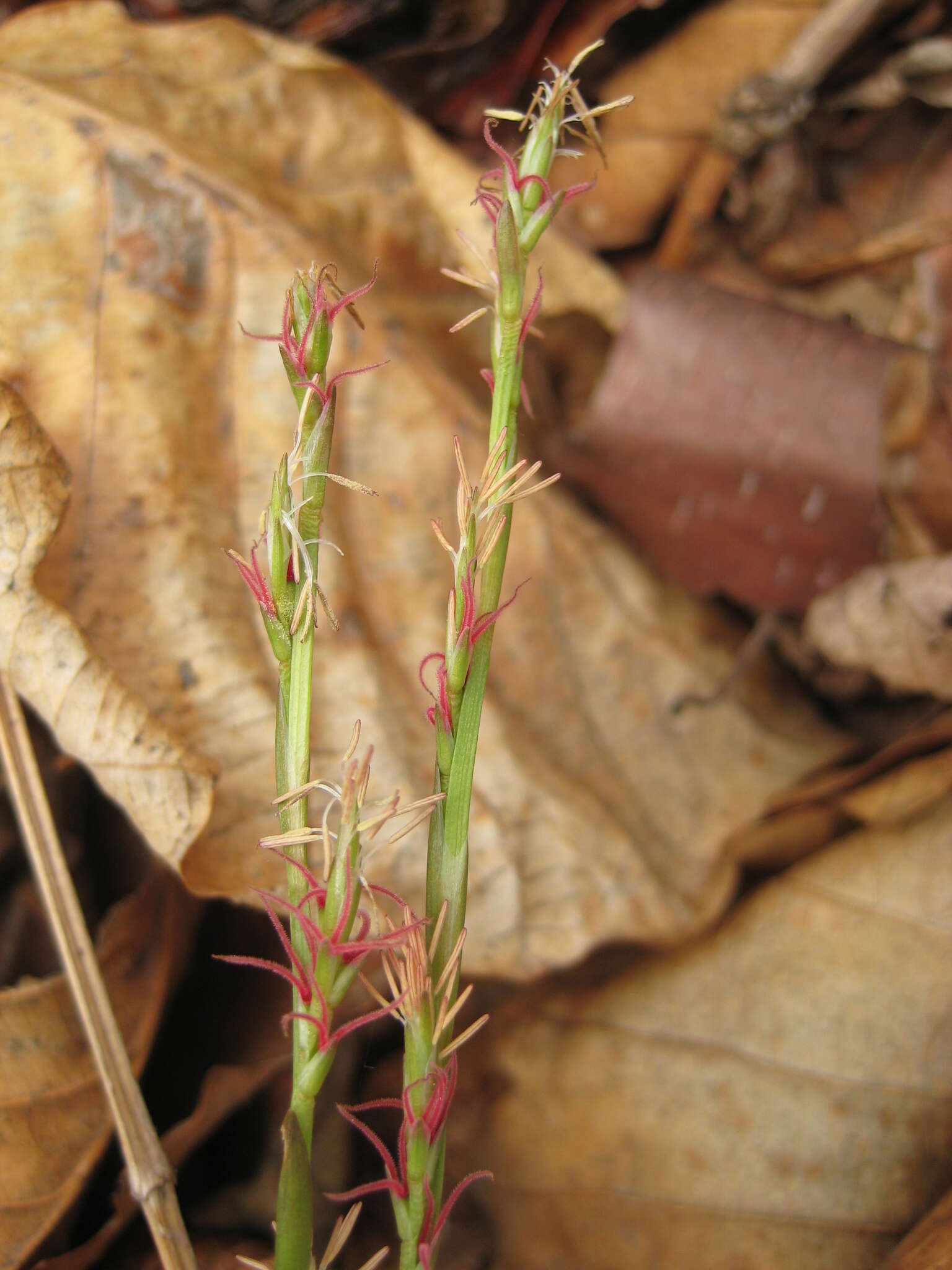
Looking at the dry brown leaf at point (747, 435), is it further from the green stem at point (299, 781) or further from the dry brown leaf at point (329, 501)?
the green stem at point (299, 781)

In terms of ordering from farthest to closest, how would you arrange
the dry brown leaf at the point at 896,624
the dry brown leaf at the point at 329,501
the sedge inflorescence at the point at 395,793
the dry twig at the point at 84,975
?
the dry brown leaf at the point at 896,624
the dry brown leaf at the point at 329,501
the dry twig at the point at 84,975
the sedge inflorescence at the point at 395,793

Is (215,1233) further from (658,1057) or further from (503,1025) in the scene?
(658,1057)

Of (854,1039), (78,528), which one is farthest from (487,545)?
(854,1039)

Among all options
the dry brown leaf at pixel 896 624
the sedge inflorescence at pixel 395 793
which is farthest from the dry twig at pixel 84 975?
the dry brown leaf at pixel 896 624

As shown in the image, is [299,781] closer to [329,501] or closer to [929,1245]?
[329,501]

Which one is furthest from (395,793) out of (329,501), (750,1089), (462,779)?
(750,1089)

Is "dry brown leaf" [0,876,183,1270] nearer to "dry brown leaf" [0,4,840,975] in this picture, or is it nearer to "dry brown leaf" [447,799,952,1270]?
"dry brown leaf" [0,4,840,975]
